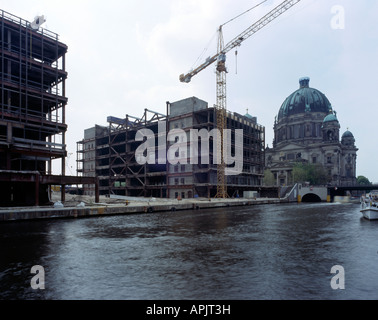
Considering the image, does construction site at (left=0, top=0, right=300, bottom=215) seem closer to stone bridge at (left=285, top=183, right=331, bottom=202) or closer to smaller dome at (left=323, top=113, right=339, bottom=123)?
stone bridge at (left=285, top=183, right=331, bottom=202)

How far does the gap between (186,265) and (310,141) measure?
149m

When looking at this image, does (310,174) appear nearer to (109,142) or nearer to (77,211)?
(109,142)

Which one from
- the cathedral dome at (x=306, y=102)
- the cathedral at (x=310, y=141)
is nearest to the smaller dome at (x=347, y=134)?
the cathedral at (x=310, y=141)

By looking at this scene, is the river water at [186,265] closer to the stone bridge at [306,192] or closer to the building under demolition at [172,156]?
the building under demolition at [172,156]

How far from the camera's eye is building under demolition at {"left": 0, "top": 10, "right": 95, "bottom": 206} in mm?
42312

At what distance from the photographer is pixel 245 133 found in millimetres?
97938

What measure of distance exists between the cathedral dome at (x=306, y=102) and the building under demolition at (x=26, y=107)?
132359 mm

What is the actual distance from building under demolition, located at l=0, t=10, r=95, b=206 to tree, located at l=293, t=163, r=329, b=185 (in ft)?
323

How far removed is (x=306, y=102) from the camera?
511ft

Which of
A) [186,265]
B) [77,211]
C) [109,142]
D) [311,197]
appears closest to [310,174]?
[311,197]

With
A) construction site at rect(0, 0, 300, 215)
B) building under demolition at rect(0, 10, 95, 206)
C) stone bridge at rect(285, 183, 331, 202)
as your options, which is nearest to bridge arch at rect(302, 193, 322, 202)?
stone bridge at rect(285, 183, 331, 202)

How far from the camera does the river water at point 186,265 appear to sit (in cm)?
1027

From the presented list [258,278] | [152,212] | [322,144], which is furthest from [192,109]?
[322,144]
